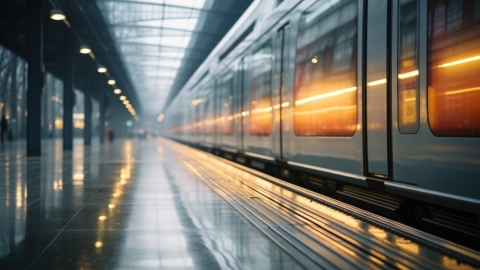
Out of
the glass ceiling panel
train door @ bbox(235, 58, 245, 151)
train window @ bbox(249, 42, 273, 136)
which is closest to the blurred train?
train window @ bbox(249, 42, 273, 136)

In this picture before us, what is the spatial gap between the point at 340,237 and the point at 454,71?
2107mm

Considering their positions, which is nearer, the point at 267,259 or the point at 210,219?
the point at 267,259

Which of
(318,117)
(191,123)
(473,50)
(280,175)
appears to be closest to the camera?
(473,50)

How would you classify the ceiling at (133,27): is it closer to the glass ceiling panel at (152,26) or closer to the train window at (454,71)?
the glass ceiling panel at (152,26)

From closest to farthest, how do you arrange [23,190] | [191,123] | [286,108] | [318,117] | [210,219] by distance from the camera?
[210,219]
[318,117]
[23,190]
[286,108]
[191,123]

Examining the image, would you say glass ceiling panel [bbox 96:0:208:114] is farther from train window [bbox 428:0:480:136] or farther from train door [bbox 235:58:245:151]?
train window [bbox 428:0:480:136]

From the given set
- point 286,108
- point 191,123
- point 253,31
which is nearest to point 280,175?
point 286,108

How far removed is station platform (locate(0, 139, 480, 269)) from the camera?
15.9 ft

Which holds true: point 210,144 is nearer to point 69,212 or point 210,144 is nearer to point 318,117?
point 318,117

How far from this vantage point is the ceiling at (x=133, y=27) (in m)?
24.8

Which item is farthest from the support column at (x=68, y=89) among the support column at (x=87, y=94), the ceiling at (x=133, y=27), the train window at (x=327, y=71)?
the train window at (x=327, y=71)

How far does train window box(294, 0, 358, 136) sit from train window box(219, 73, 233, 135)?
338 inches

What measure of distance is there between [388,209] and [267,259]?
3.06m

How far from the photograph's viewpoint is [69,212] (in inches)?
306
